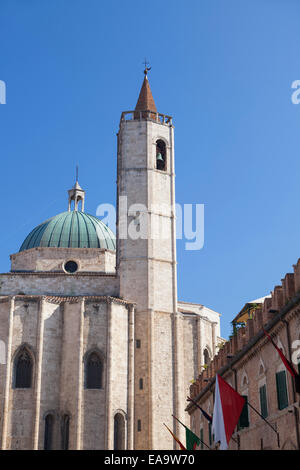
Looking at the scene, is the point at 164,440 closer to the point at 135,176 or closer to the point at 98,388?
the point at 98,388

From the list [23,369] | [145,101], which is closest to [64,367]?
[23,369]

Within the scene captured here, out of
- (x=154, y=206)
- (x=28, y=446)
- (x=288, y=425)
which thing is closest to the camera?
(x=288, y=425)

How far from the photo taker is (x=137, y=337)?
125 feet

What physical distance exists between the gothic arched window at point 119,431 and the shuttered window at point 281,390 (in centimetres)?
2118

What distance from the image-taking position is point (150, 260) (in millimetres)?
39750

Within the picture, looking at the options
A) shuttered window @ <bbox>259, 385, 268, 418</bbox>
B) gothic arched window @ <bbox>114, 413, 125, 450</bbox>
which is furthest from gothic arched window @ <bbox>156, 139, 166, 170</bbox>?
shuttered window @ <bbox>259, 385, 268, 418</bbox>

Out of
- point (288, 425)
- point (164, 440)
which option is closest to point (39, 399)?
point (164, 440)

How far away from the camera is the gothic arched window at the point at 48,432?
114 feet

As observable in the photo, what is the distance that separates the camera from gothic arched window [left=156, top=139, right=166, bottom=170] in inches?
1694

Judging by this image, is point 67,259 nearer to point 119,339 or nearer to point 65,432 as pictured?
point 119,339

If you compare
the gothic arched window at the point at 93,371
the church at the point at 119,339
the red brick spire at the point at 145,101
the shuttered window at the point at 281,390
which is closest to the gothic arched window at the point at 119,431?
the church at the point at 119,339

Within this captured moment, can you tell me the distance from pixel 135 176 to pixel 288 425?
28.3 metres

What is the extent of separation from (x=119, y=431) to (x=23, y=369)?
6567 millimetres

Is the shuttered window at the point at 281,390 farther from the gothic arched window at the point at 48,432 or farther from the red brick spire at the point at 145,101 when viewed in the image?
the red brick spire at the point at 145,101
